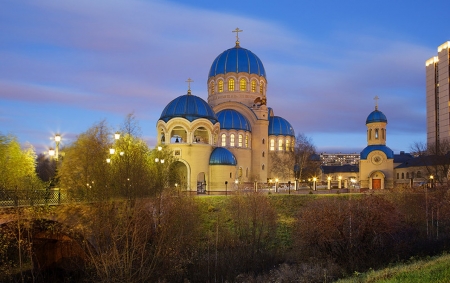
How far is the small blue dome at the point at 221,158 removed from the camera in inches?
1849

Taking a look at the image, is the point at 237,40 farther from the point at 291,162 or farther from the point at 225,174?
the point at 225,174

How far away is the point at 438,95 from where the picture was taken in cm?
7525

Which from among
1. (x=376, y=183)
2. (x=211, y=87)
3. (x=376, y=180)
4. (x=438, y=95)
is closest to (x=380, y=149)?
(x=376, y=180)

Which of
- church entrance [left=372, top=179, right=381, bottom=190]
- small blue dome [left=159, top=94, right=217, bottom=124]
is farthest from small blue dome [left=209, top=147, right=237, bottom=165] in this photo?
church entrance [left=372, top=179, right=381, bottom=190]

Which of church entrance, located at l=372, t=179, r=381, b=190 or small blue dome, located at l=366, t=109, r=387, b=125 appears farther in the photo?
small blue dome, located at l=366, t=109, r=387, b=125

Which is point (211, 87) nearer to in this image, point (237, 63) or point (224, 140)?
point (237, 63)

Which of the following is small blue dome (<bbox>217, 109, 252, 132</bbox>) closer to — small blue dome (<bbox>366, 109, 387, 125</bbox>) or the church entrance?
small blue dome (<bbox>366, 109, 387, 125</bbox>)

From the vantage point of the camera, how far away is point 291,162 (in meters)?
58.7

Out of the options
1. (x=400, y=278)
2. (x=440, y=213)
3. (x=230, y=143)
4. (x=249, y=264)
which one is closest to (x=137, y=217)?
(x=249, y=264)

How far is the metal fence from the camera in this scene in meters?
20.2

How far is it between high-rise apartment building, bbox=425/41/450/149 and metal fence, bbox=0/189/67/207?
61.6 m

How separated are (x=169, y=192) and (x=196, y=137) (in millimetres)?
23160

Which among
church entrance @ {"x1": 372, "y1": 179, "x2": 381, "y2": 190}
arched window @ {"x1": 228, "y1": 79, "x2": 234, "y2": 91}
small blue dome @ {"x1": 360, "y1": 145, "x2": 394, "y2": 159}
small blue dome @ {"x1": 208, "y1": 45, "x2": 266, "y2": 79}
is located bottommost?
church entrance @ {"x1": 372, "y1": 179, "x2": 381, "y2": 190}

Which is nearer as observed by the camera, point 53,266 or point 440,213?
point 53,266
